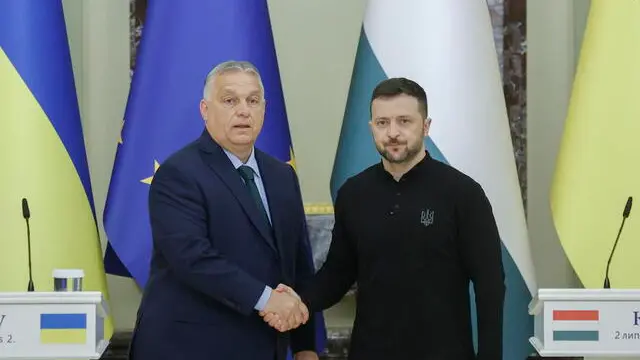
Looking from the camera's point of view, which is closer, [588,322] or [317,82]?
[588,322]

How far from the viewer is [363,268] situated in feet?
7.04

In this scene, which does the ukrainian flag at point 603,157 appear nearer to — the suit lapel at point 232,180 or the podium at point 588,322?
the podium at point 588,322

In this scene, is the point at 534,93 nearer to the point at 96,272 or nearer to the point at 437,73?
the point at 437,73

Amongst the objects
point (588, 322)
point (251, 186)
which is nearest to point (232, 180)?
point (251, 186)

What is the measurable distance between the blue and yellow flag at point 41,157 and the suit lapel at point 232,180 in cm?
93

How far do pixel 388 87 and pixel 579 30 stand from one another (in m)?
1.98

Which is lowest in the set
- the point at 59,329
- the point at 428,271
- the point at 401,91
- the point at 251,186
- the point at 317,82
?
the point at 59,329

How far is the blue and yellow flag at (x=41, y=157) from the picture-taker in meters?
2.82

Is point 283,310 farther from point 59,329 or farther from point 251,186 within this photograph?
point 59,329

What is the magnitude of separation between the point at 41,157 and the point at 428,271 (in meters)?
1.42

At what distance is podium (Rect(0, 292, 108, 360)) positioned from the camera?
82.0 inches

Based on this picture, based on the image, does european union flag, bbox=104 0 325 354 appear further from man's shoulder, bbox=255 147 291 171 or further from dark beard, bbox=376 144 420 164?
dark beard, bbox=376 144 420 164

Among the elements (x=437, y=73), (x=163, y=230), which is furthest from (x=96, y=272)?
(x=437, y=73)

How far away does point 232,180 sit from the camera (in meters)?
2.12
